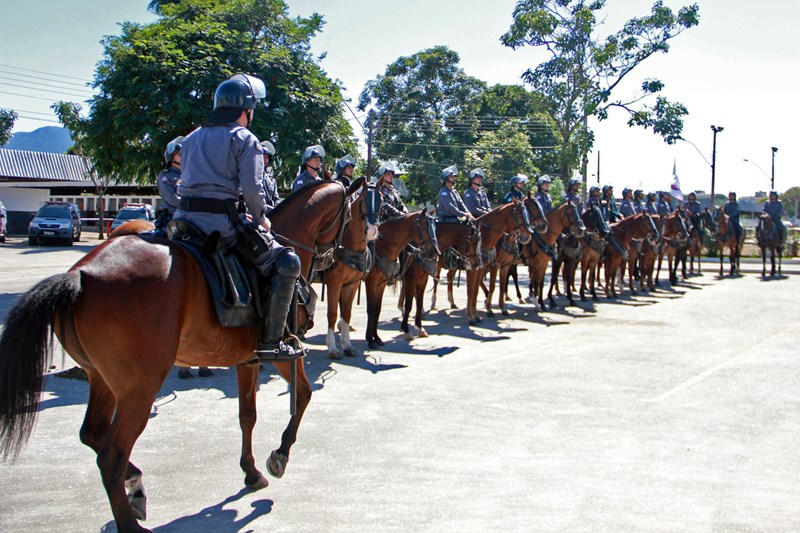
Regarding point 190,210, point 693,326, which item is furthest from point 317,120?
point 190,210

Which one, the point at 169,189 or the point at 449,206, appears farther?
the point at 449,206

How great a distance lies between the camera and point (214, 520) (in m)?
5.14

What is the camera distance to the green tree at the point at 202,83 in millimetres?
20141

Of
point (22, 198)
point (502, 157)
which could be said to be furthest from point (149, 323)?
point (22, 198)

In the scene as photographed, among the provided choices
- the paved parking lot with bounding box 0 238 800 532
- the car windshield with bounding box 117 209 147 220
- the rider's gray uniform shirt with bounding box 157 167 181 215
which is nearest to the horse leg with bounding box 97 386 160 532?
the paved parking lot with bounding box 0 238 800 532

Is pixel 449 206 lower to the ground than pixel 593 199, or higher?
lower

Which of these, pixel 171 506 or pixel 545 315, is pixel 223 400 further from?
pixel 545 315

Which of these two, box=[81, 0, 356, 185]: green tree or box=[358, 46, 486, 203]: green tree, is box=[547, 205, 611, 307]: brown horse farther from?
box=[358, 46, 486, 203]: green tree

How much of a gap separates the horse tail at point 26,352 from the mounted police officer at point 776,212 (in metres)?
29.2

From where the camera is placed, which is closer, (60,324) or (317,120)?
(60,324)

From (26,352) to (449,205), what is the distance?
37.0 ft

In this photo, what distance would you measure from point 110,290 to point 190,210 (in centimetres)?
113

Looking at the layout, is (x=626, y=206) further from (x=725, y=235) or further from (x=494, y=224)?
(x=494, y=224)

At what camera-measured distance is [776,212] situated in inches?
1148
